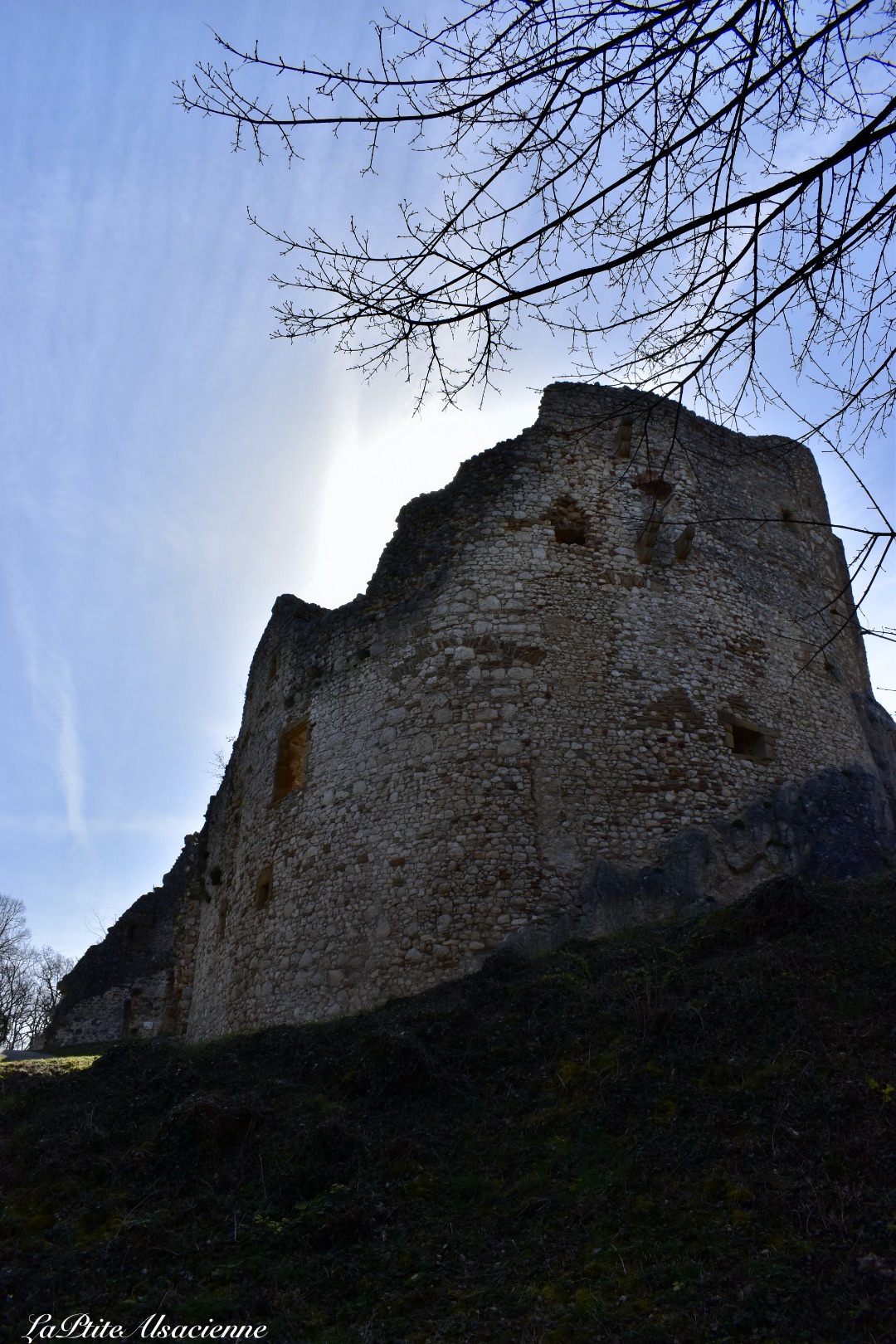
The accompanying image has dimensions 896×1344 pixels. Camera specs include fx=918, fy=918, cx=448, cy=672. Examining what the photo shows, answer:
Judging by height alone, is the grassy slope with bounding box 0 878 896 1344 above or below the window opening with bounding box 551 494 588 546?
below

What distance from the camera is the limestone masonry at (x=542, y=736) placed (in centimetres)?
895

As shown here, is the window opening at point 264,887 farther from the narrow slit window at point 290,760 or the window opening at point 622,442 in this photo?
the window opening at point 622,442

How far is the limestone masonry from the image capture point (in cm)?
895

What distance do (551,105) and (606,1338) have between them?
16.1ft

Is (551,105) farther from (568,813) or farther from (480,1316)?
(568,813)

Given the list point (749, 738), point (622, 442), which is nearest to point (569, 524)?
point (622, 442)

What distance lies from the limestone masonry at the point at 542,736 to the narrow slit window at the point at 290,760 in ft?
0.11

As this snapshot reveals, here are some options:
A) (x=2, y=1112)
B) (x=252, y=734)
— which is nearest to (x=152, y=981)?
(x=252, y=734)

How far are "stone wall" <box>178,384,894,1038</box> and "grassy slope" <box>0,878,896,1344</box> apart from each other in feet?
4.73

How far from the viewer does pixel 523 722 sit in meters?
9.56

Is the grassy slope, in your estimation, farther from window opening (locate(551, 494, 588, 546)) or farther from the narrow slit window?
window opening (locate(551, 494, 588, 546))

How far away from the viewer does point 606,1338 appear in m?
3.60

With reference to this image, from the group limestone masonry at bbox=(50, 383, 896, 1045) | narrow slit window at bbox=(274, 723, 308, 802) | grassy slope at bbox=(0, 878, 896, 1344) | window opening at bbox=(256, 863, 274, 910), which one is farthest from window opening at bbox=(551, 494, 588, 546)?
window opening at bbox=(256, 863, 274, 910)

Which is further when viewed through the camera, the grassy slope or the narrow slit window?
the narrow slit window
